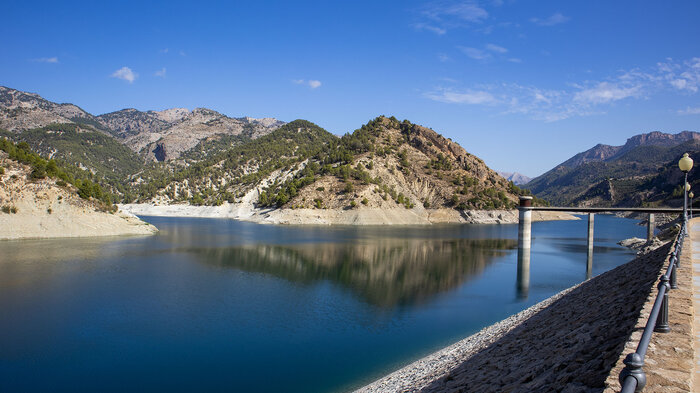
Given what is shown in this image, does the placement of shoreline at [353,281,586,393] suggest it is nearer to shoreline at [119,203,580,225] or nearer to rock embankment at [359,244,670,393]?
rock embankment at [359,244,670,393]

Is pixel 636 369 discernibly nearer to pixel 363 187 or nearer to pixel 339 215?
pixel 339 215

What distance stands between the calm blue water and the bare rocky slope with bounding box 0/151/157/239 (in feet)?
19.9

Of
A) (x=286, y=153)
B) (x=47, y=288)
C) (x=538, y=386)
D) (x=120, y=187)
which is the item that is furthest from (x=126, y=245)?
(x=120, y=187)

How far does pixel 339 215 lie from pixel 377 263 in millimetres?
63502

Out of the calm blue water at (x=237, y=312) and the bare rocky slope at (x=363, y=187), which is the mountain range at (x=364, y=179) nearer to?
the bare rocky slope at (x=363, y=187)

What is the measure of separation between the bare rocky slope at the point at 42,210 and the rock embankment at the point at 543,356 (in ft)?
209

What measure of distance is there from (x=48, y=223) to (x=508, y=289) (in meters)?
63.0

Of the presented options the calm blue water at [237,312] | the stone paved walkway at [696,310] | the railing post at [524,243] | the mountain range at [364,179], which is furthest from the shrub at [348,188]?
the stone paved walkway at [696,310]

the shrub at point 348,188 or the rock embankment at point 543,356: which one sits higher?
the shrub at point 348,188

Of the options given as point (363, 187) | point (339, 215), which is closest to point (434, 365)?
point (339, 215)

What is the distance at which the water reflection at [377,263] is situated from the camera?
34719mm

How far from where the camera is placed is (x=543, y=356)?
11.8 meters

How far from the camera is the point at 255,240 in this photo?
68.6m

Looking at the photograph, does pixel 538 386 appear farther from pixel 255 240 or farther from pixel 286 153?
pixel 286 153
